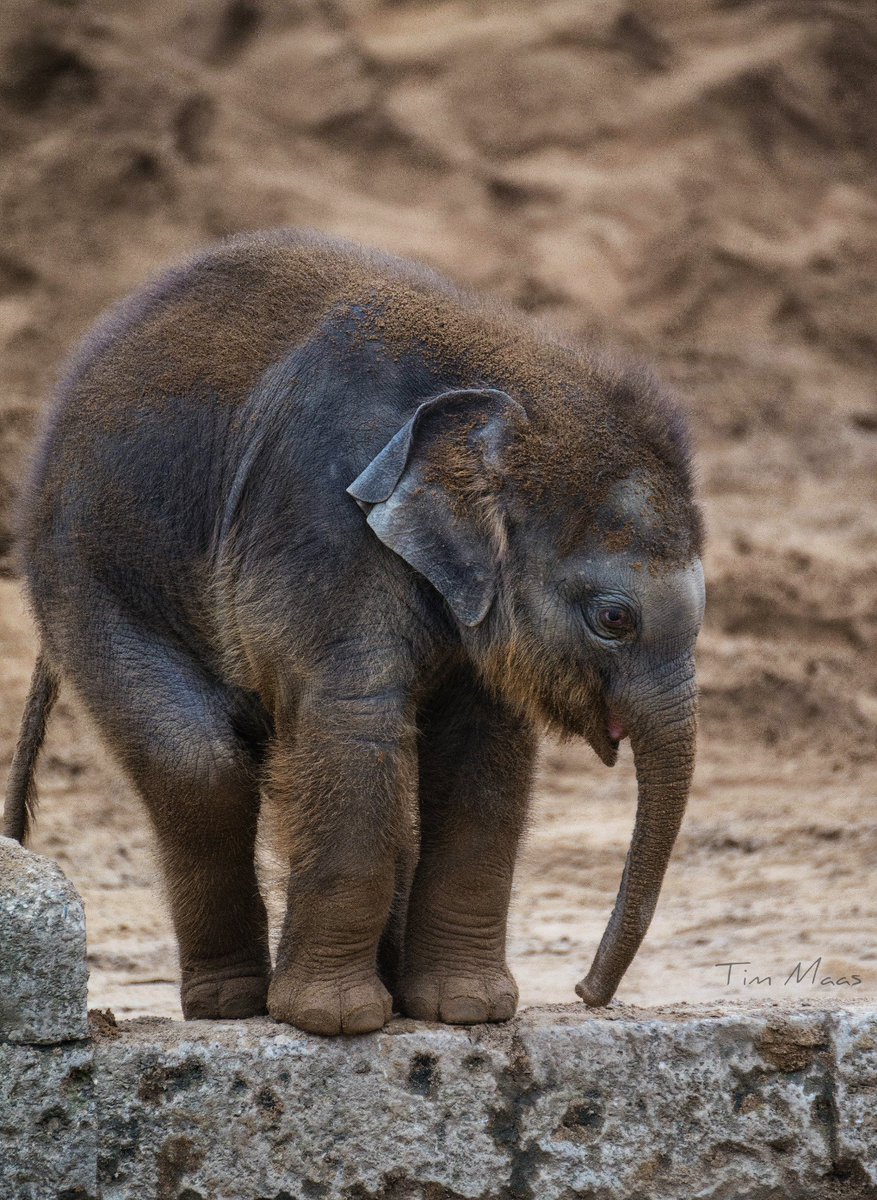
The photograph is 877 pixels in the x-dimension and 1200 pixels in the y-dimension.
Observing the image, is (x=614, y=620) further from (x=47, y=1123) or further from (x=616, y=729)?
(x=47, y=1123)

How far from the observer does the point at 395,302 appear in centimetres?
450

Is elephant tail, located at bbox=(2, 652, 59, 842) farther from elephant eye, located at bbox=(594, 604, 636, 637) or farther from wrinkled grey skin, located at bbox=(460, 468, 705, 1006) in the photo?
elephant eye, located at bbox=(594, 604, 636, 637)

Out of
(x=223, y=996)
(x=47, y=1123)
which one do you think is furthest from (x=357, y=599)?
(x=47, y=1123)

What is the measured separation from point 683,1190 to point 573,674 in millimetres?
1196

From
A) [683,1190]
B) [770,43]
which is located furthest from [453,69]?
[683,1190]

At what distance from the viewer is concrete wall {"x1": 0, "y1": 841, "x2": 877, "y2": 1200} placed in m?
3.94

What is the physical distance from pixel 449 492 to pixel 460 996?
1209mm

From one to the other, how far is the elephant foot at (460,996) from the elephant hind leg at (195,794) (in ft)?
1.50

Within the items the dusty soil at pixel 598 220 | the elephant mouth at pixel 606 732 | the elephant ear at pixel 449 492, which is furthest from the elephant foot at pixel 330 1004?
the dusty soil at pixel 598 220

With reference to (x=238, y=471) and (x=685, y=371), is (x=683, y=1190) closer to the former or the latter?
(x=238, y=471)

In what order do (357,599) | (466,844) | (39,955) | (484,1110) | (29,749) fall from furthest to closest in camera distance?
(29,749), (466,844), (357,599), (484,1110), (39,955)

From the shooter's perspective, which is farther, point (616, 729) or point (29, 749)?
point (29, 749)

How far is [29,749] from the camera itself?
17.0ft

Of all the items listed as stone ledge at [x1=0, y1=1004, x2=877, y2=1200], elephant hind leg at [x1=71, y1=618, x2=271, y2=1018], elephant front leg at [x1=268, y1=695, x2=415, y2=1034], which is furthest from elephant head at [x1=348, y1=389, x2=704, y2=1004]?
elephant hind leg at [x1=71, y1=618, x2=271, y2=1018]
